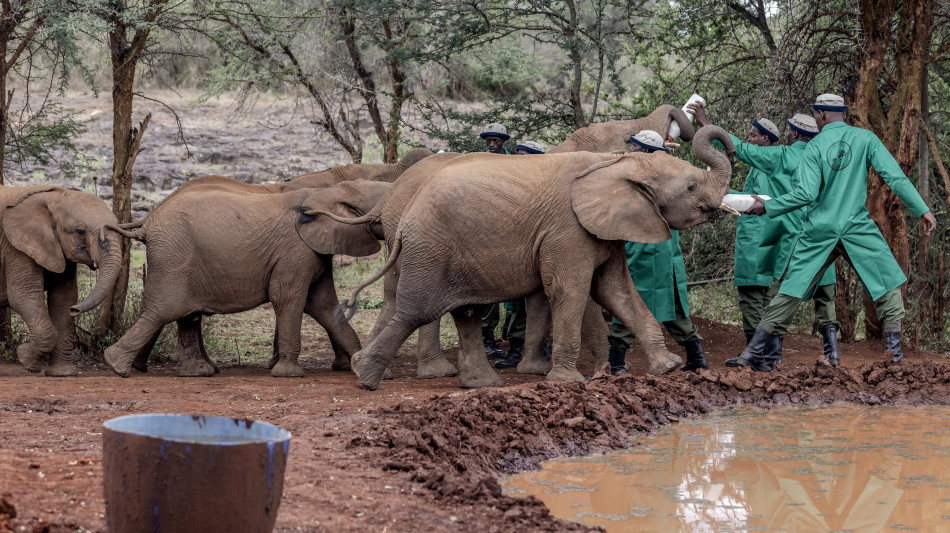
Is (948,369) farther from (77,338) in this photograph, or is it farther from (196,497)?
(77,338)

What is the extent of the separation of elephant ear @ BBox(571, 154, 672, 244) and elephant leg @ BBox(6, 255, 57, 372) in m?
5.04

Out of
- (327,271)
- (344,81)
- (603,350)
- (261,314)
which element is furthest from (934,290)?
(261,314)

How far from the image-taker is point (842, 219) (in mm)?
8773

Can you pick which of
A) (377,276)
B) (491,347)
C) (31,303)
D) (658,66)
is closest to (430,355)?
(377,276)

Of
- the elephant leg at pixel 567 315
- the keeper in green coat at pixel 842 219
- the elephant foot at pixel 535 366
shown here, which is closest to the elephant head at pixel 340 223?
the elephant foot at pixel 535 366

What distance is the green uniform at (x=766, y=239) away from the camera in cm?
984

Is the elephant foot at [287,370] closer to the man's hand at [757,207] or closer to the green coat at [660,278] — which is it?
the green coat at [660,278]

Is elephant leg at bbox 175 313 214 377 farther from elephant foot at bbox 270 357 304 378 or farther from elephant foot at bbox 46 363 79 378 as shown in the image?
elephant foot at bbox 46 363 79 378

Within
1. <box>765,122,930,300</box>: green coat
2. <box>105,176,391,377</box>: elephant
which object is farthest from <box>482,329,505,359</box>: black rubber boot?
<box>765,122,930,300</box>: green coat

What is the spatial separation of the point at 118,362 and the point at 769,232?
20.2 feet

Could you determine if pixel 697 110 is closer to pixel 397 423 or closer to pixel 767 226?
pixel 767 226

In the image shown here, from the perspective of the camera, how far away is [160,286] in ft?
32.8

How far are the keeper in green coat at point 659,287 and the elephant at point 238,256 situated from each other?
2.52m

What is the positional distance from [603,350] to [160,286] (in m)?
4.16
